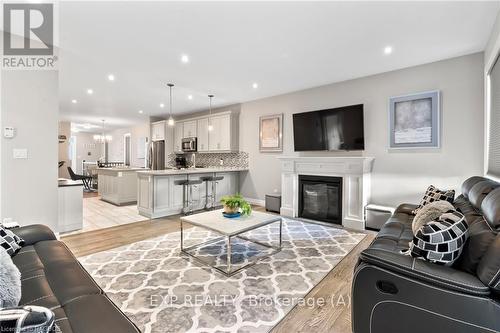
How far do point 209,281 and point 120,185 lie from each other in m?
4.80

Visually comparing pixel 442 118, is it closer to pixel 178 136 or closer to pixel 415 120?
pixel 415 120

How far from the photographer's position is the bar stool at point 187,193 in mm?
5352

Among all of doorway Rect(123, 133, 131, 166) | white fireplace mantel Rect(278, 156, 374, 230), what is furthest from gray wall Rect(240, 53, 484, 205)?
doorway Rect(123, 133, 131, 166)

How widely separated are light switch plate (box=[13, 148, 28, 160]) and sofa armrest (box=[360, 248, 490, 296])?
4028 millimetres

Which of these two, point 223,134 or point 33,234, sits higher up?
point 223,134

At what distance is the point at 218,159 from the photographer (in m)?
7.32

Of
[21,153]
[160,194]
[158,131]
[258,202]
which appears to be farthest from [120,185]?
[258,202]

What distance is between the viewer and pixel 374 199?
14.4 ft

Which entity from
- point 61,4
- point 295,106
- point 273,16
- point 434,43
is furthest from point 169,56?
point 434,43

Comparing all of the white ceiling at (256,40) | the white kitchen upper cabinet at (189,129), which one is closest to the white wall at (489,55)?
the white ceiling at (256,40)

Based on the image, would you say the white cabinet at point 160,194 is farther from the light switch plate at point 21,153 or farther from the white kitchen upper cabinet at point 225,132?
the light switch plate at point 21,153

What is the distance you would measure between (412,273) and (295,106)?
15.0 feet

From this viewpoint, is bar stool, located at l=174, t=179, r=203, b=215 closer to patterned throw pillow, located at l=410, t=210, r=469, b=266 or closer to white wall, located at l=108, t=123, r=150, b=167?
patterned throw pillow, located at l=410, t=210, r=469, b=266

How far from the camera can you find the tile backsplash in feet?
21.7
